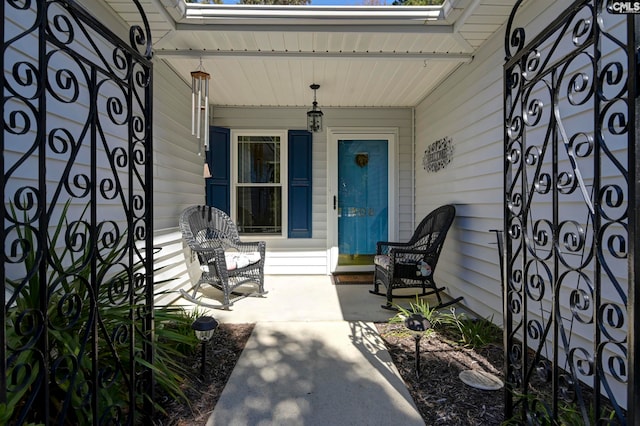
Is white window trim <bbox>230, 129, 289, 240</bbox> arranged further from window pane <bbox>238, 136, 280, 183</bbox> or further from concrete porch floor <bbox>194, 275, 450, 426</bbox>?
concrete porch floor <bbox>194, 275, 450, 426</bbox>

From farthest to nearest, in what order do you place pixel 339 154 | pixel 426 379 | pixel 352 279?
pixel 339 154 → pixel 352 279 → pixel 426 379

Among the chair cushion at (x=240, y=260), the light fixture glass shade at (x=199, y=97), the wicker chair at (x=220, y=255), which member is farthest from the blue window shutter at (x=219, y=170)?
the chair cushion at (x=240, y=260)

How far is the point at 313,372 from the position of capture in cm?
215

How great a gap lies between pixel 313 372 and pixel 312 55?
2.73 m

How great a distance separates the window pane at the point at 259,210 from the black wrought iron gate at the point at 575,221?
3420mm

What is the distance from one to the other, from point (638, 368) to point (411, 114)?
15.0ft

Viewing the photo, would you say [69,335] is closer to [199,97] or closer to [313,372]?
[313,372]

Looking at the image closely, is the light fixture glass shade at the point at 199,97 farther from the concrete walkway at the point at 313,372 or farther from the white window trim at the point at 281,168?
the concrete walkway at the point at 313,372

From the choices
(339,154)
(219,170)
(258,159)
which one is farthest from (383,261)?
(219,170)

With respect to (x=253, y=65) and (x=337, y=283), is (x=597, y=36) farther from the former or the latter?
(x=337, y=283)

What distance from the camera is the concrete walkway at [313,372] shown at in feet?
5.71

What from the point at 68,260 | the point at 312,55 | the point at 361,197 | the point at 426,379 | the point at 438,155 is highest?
the point at 312,55

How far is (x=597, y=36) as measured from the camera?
3.57 feet

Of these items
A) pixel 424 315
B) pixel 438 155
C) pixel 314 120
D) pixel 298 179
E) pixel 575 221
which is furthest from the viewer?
pixel 298 179
